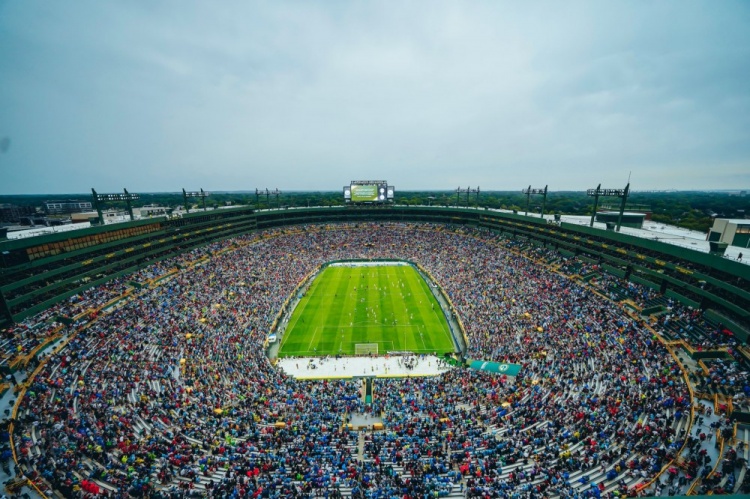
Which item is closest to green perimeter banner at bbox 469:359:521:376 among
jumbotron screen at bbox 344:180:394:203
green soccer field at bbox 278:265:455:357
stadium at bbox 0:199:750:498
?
stadium at bbox 0:199:750:498

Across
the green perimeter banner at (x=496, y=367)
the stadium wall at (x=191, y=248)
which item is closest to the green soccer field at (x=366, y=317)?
the green perimeter banner at (x=496, y=367)

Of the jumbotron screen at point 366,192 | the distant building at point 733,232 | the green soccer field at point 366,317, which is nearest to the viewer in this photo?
the distant building at point 733,232

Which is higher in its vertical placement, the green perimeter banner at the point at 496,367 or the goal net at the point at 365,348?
the green perimeter banner at the point at 496,367

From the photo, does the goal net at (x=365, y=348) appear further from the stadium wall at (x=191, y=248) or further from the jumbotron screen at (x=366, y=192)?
the jumbotron screen at (x=366, y=192)

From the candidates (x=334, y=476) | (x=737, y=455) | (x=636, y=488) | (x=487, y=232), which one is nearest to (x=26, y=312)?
(x=334, y=476)

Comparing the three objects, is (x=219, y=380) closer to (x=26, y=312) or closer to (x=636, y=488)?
(x=26, y=312)
